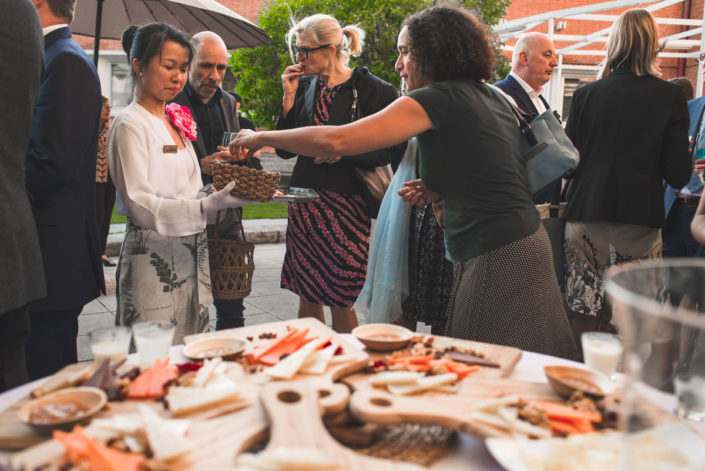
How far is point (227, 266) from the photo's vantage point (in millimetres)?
2479

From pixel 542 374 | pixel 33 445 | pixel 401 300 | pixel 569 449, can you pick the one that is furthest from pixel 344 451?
pixel 401 300

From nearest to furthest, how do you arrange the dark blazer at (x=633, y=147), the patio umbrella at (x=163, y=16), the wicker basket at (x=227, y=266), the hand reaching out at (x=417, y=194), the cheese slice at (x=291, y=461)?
the cheese slice at (x=291, y=461), the hand reaching out at (x=417, y=194), the wicker basket at (x=227, y=266), the dark blazer at (x=633, y=147), the patio umbrella at (x=163, y=16)

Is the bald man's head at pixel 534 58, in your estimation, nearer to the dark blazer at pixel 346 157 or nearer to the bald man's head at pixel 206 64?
the dark blazer at pixel 346 157

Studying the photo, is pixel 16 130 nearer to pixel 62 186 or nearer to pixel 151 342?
pixel 62 186

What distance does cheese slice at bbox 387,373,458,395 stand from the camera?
110 cm

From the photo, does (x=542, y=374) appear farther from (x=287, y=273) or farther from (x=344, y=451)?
(x=287, y=273)

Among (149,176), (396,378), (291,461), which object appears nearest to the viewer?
(291,461)

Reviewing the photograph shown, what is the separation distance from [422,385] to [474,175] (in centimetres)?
92

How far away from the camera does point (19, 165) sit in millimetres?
1669

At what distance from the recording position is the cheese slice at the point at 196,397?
100 centimetres

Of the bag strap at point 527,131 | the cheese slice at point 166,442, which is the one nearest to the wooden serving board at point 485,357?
the cheese slice at point 166,442

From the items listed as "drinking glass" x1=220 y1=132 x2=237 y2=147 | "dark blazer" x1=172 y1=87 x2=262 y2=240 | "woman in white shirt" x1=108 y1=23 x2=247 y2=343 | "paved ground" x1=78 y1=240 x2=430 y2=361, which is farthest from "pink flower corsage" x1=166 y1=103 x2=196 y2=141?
"paved ground" x1=78 y1=240 x2=430 y2=361

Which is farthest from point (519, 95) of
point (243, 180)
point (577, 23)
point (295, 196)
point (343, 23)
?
point (577, 23)

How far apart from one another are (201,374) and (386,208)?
201 cm
